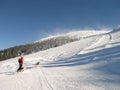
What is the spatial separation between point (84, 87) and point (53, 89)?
1993 mm

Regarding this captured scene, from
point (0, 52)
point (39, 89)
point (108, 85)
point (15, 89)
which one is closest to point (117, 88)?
point (108, 85)

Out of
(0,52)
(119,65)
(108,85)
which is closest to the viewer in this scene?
(108,85)

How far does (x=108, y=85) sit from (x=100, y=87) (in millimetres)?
621

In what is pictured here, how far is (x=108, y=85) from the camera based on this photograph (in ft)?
45.2

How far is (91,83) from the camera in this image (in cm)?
1498

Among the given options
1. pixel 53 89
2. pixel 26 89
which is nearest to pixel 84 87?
pixel 53 89

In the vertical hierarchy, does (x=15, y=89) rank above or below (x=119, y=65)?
below

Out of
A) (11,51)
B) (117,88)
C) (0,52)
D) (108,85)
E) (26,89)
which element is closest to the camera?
(117,88)

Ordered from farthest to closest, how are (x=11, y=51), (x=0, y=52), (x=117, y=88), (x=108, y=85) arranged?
(x=11, y=51) → (x=0, y=52) → (x=108, y=85) → (x=117, y=88)

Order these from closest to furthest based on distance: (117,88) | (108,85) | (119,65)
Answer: (117,88) < (108,85) < (119,65)

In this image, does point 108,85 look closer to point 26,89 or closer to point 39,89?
point 39,89

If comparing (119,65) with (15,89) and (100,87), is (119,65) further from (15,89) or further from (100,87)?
(15,89)

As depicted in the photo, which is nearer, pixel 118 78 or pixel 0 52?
pixel 118 78

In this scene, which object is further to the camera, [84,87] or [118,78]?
[118,78]
